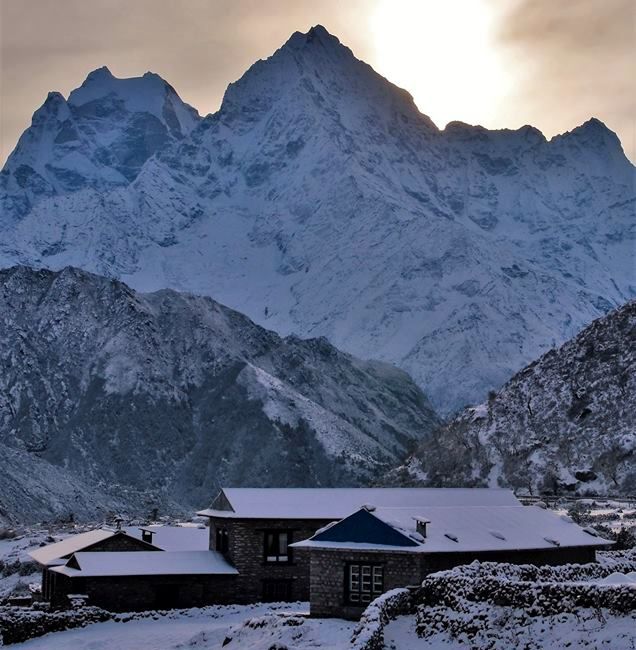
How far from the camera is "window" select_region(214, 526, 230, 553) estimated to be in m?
56.3

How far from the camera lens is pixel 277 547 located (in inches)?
2163

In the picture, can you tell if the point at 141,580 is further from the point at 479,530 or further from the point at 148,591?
the point at 479,530

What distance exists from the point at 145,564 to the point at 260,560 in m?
5.19

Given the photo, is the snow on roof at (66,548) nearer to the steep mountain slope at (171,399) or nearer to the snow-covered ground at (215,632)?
the snow-covered ground at (215,632)

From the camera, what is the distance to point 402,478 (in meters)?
122

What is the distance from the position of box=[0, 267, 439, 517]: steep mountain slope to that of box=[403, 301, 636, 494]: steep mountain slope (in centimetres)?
1871

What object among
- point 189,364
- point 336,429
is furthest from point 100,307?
point 336,429

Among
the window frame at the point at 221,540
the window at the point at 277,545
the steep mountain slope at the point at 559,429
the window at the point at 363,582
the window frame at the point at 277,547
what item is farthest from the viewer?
the steep mountain slope at the point at 559,429

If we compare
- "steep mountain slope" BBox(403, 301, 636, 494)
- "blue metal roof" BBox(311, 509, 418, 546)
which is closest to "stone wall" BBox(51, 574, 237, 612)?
"blue metal roof" BBox(311, 509, 418, 546)

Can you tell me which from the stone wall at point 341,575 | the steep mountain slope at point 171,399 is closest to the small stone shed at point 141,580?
the stone wall at point 341,575

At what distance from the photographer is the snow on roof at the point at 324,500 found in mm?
53938

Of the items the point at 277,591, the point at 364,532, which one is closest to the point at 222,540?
the point at 277,591

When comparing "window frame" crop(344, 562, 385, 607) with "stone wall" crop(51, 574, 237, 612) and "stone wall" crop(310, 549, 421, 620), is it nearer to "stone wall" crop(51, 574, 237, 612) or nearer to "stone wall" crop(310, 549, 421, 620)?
"stone wall" crop(310, 549, 421, 620)

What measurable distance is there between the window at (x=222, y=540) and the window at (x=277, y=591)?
2778 mm
